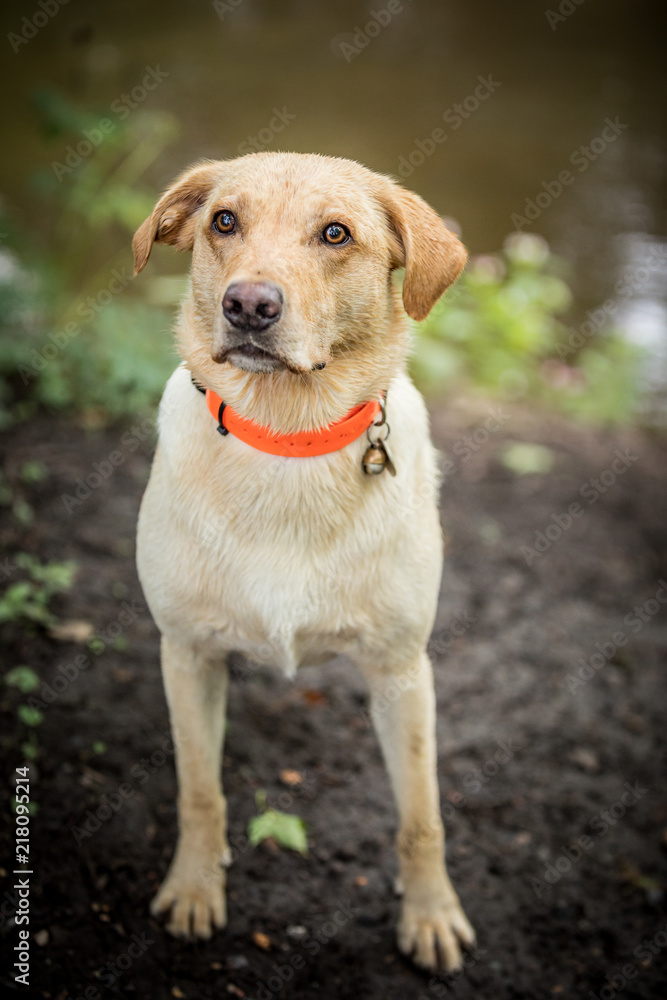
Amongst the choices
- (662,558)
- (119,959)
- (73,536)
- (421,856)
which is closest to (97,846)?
(119,959)

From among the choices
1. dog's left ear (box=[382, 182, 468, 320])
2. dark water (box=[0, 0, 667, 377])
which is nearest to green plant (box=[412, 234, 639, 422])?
dark water (box=[0, 0, 667, 377])

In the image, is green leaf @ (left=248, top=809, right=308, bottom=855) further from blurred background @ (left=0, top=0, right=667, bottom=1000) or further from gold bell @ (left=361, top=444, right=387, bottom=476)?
gold bell @ (left=361, top=444, right=387, bottom=476)

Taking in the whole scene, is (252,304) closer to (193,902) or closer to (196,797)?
(196,797)

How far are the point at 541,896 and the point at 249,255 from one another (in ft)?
7.65

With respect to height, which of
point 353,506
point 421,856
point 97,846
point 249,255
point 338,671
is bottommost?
point 338,671

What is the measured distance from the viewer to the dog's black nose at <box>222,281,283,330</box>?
1.72 m

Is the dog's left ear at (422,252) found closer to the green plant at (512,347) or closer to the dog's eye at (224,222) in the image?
the dog's eye at (224,222)

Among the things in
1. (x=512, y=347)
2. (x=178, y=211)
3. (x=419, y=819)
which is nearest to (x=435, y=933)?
(x=419, y=819)

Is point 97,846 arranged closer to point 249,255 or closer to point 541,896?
point 541,896

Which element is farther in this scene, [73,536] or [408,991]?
[73,536]

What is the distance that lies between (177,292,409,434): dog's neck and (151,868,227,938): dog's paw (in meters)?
1.45

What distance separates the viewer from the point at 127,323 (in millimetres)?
4445

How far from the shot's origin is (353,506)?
2.10m

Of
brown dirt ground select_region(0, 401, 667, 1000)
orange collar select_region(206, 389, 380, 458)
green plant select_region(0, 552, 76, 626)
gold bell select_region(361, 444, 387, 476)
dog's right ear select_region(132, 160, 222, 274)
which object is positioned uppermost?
dog's right ear select_region(132, 160, 222, 274)
